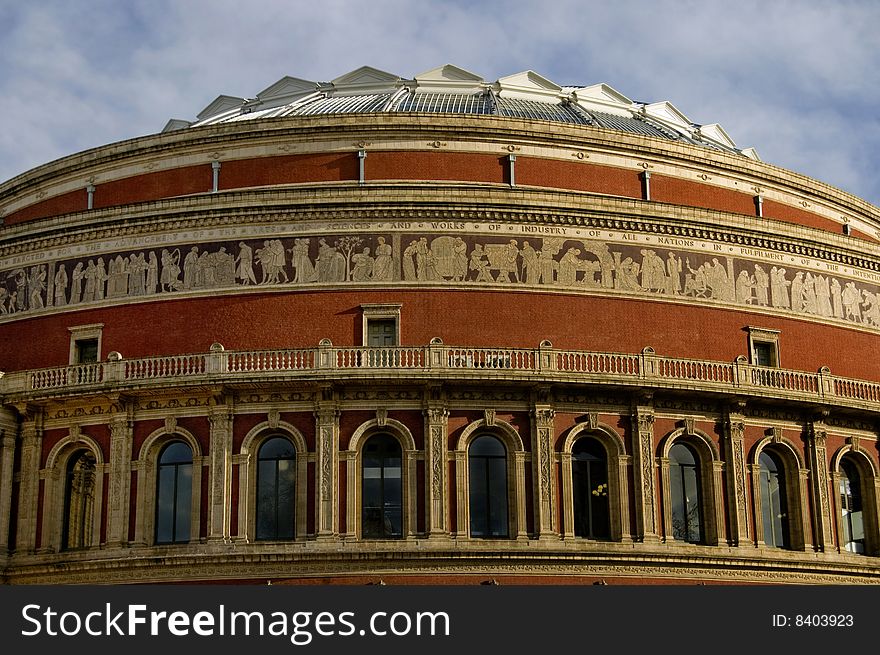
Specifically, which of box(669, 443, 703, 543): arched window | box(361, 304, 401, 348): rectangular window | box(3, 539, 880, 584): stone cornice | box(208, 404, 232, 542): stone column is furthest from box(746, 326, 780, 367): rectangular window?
box(208, 404, 232, 542): stone column

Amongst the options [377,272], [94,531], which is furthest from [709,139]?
[94,531]

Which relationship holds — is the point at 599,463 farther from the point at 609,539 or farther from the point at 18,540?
the point at 18,540

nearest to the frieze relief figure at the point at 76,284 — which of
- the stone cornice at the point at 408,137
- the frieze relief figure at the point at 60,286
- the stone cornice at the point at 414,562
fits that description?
the frieze relief figure at the point at 60,286

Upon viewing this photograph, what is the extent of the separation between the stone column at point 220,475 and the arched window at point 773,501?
13732mm

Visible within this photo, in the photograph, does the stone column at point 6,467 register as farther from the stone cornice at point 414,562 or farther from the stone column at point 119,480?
the stone column at point 119,480

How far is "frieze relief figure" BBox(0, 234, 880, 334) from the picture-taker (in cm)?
3931

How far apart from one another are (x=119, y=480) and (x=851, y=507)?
63.4ft

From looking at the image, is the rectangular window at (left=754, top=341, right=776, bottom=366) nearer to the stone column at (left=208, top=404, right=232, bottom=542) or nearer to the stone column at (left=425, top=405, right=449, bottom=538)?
the stone column at (left=425, top=405, right=449, bottom=538)

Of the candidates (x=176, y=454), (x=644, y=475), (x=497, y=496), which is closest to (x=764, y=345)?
(x=644, y=475)

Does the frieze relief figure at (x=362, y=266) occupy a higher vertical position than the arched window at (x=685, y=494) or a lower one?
higher

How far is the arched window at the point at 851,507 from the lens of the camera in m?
40.2

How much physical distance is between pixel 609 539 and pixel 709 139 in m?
19.3

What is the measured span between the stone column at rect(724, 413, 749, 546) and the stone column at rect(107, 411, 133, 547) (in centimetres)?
1492

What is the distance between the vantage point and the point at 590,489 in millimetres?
37750
